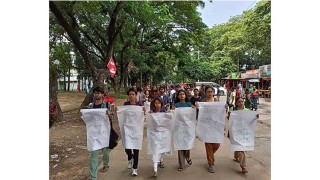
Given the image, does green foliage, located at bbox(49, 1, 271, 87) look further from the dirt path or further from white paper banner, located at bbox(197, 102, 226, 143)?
white paper banner, located at bbox(197, 102, 226, 143)

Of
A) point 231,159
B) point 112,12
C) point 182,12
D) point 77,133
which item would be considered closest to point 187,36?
point 182,12

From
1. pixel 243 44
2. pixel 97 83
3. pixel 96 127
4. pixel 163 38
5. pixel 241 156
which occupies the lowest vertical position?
pixel 241 156

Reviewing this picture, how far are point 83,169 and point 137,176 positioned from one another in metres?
0.96

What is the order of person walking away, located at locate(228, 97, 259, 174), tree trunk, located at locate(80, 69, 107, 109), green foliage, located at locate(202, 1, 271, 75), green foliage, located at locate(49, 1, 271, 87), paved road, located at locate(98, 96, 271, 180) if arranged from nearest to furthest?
paved road, located at locate(98, 96, 271, 180)
person walking away, located at locate(228, 97, 259, 174)
tree trunk, located at locate(80, 69, 107, 109)
green foliage, located at locate(49, 1, 271, 87)
green foliage, located at locate(202, 1, 271, 75)

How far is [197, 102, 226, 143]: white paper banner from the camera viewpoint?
439cm

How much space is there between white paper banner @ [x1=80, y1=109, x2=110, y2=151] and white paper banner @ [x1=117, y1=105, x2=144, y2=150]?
0.29 m

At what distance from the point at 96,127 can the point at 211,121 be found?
1740 mm

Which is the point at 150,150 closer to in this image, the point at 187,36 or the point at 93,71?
the point at 93,71

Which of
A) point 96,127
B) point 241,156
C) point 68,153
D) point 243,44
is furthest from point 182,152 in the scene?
point 243,44

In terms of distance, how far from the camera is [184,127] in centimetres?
442

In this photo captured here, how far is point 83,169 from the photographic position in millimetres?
4469

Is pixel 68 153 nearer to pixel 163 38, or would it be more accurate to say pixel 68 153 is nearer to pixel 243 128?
pixel 243 128

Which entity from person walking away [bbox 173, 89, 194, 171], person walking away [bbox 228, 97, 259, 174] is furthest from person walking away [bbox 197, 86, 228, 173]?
person walking away [bbox 173, 89, 194, 171]

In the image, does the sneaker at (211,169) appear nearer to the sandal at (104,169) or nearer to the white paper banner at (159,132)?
the white paper banner at (159,132)
